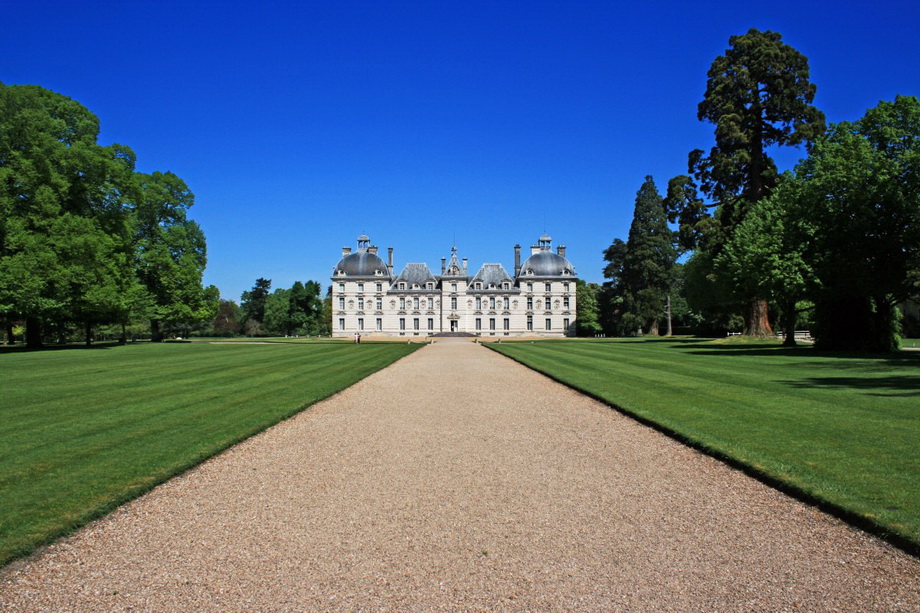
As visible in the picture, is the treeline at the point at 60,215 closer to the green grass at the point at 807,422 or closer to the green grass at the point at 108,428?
the green grass at the point at 108,428

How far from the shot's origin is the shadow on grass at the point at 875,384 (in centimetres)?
1249

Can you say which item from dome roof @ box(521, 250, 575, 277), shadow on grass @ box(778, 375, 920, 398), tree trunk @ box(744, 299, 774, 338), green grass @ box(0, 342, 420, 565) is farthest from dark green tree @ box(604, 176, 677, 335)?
green grass @ box(0, 342, 420, 565)

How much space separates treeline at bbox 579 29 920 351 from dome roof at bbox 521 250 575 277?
111 feet

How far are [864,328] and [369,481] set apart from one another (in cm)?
2932

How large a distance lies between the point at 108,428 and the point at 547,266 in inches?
2950

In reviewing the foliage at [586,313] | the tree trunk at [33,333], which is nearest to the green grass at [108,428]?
the tree trunk at [33,333]

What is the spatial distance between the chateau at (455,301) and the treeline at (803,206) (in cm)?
3444

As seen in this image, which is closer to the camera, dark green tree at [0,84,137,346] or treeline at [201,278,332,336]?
dark green tree at [0,84,137,346]

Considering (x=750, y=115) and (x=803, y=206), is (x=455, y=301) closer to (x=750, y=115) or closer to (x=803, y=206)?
(x=750, y=115)

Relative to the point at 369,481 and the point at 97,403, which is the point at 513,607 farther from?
the point at 97,403

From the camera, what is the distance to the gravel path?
12.5ft

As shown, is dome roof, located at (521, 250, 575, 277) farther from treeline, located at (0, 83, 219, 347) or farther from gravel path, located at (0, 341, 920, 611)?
gravel path, located at (0, 341, 920, 611)

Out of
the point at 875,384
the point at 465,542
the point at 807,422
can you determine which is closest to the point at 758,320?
the point at 875,384

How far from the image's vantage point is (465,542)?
15.4 feet
